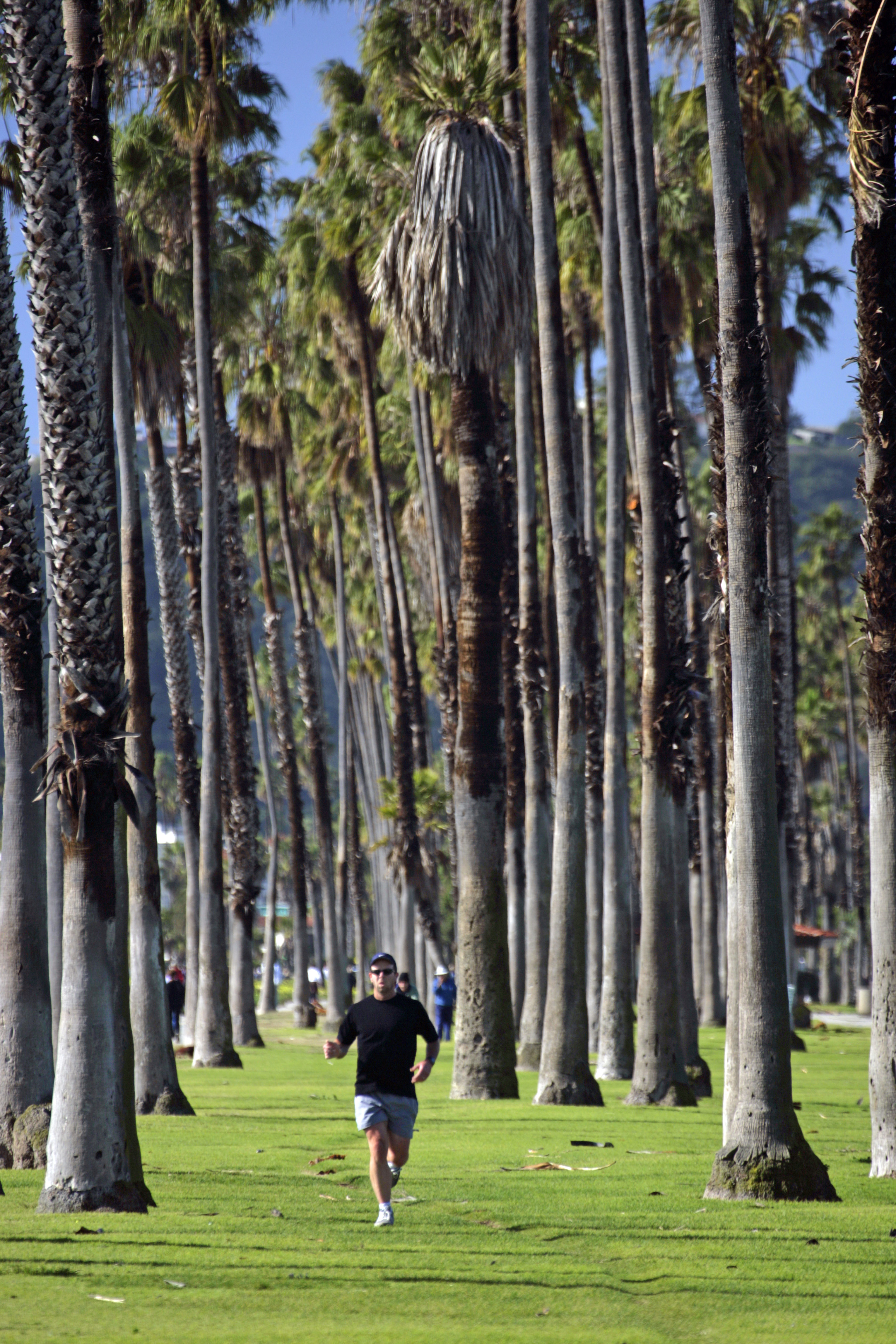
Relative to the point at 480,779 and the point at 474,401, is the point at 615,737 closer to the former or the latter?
the point at 480,779

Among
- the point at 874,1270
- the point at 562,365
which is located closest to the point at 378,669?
the point at 562,365

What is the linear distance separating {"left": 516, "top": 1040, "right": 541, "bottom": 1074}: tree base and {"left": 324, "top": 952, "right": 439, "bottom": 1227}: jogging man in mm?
13534

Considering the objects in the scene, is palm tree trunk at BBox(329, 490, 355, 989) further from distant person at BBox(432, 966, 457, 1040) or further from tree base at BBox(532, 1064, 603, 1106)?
tree base at BBox(532, 1064, 603, 1106)

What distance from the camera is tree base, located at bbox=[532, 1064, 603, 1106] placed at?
54.5 feet

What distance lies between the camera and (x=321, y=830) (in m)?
40.1

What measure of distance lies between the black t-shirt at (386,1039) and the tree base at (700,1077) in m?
9.74

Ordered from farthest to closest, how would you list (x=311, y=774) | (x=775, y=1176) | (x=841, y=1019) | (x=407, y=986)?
(x=841, y=1019), (x=311, y=774), (x=407, y=986), (x=775, y=1176)

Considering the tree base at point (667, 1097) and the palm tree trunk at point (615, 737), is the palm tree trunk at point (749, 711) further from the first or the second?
the palm tree trunk at point (615, 737)

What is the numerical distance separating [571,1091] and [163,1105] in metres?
4.62

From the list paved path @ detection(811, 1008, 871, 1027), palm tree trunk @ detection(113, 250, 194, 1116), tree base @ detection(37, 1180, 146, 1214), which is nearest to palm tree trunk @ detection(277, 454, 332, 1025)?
paved path @ detection(811, 1008, 871, 1027)

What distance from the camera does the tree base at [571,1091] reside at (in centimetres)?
1661

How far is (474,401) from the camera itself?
1873cm

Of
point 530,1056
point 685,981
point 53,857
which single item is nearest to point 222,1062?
point 530,1056

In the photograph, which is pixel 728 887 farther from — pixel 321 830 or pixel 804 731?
pixel 804 731
